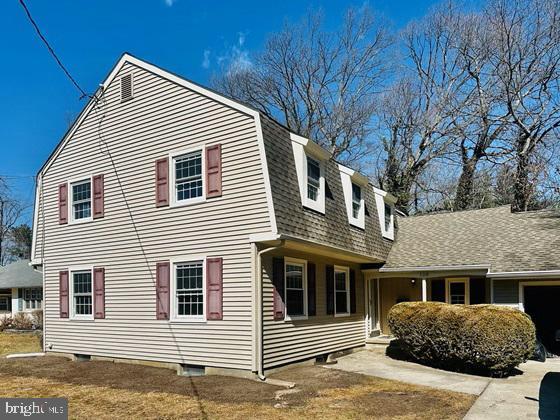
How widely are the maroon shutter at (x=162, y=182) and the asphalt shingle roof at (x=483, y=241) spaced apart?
747cm

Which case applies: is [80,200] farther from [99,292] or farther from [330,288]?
[330,288]

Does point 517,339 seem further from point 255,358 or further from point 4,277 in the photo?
point 4,277

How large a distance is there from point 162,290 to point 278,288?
2.89m

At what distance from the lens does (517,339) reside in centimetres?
1062

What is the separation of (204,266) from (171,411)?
3.73 meters

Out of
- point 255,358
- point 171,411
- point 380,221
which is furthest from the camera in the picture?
point 380,221

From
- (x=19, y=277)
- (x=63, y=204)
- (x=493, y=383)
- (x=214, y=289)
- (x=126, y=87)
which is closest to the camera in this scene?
(x=493, y=383)

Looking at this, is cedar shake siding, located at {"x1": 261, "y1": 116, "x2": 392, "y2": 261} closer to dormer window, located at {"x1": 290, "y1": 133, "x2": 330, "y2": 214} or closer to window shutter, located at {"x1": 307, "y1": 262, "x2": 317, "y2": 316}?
dormer window, located at {"x1": 290, "y1": 133, "x2": 330, "y2": 214}

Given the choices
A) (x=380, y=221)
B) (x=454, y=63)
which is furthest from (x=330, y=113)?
(x=380, y=221)

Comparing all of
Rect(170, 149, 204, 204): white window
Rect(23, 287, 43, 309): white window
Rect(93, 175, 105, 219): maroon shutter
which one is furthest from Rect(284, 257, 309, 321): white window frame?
Rect(23, 287, 43, 309): white window

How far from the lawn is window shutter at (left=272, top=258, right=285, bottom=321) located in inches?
51.1

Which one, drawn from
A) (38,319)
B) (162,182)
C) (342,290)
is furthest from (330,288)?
(38,319)

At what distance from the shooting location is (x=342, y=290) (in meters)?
14.5

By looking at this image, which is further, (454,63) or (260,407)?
(454,63)
